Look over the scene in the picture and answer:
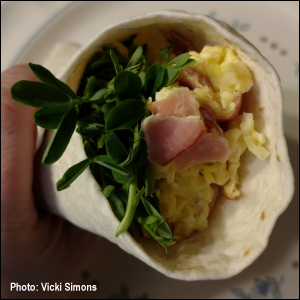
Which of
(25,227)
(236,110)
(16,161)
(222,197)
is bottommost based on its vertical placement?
(25,227)

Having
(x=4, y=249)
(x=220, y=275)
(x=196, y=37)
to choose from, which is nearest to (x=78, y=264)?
(x=4, y=249)

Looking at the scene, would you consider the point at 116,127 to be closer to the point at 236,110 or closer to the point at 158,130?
the point at 158,130

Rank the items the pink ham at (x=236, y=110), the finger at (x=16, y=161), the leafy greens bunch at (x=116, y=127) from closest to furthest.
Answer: the leafy greens bunch at (x=116, y=127)
the pink ham at (x=236, y=110)
the finger at (x=16, y=161)

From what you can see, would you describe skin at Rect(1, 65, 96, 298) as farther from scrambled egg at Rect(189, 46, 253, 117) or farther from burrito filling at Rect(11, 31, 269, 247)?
scrambled egg at Rect(189, 46, 253, 117)

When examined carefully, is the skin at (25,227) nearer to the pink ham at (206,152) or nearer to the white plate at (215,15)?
the white plate at (215,15)

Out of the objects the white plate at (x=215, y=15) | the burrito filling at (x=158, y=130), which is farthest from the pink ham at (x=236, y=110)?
the white plate at (x=215, y=15)

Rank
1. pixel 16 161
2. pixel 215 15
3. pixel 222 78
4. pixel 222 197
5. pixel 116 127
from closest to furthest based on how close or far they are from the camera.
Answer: pixel 116 127 < pixel 222 78 < pixel 222 197 < pixel 16 161 < pixel 215 15

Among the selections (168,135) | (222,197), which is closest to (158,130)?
(168,135)

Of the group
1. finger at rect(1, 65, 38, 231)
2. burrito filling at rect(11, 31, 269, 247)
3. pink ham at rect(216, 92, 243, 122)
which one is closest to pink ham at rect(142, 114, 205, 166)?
burrito filling at rect(11, 31, 269, 247)
